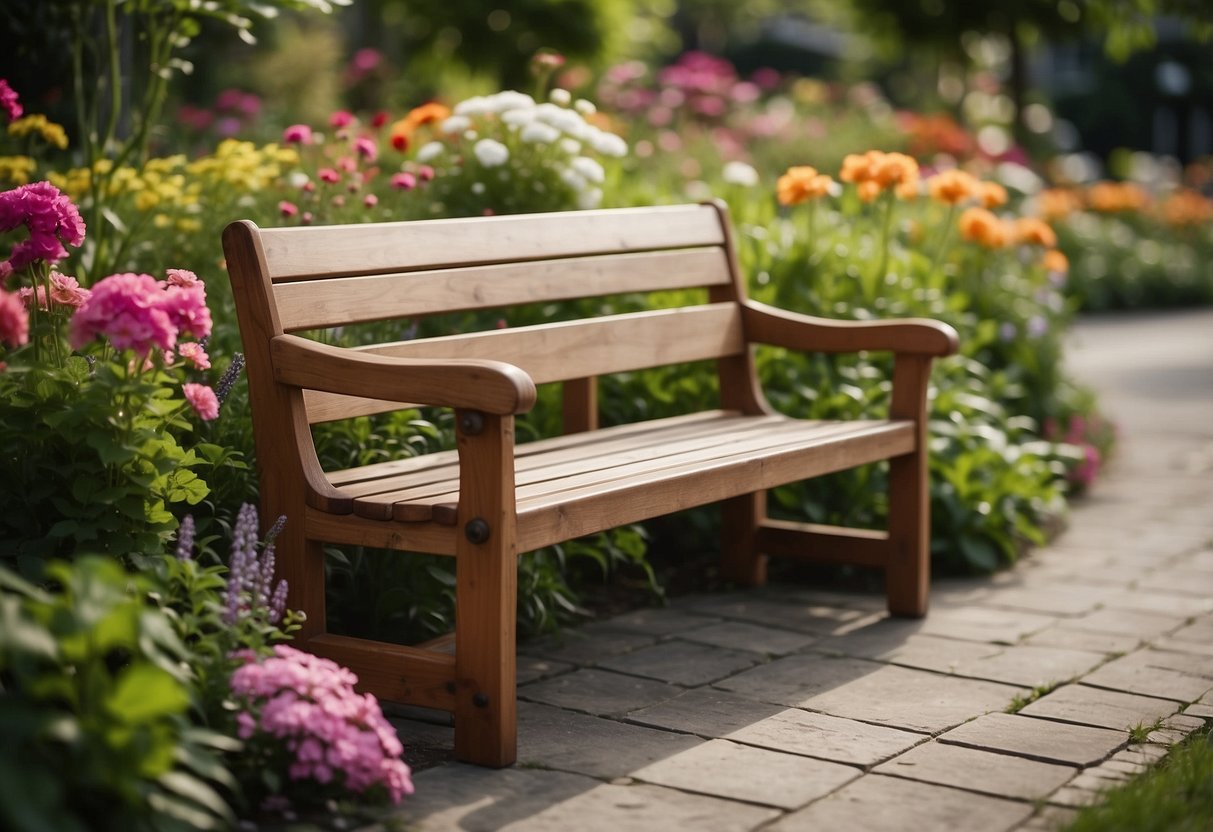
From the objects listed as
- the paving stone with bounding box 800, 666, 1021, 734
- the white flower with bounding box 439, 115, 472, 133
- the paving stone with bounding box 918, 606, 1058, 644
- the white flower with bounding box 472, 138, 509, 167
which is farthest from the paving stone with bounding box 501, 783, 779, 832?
the white flower with bounding box 439, 115, 472, 133

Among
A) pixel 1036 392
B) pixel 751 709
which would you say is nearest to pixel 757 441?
pixel 751 709

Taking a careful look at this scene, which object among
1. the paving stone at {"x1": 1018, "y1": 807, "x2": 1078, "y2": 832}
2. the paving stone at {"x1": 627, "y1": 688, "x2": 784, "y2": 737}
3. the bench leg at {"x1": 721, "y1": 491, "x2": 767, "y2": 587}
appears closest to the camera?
the paving stone at {"x1": 1018, "y1": 807, "x2": 1078, "y2": 832}

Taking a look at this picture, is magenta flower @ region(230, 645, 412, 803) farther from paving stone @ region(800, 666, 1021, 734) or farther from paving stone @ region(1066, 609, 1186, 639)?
paving stone @ region(1066, 609, 1186, 639)

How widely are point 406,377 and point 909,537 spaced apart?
184cm

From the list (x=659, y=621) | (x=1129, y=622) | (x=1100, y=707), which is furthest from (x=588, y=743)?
(x=1129, y=622)

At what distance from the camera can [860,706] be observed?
11.3 ft

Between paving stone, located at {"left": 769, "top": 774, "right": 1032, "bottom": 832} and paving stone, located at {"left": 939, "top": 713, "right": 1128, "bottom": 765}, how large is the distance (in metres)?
0.30

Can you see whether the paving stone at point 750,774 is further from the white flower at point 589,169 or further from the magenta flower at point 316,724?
the white flower at point 589,169

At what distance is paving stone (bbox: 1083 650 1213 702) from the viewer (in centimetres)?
354

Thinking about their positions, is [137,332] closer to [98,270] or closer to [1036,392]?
[98,270]

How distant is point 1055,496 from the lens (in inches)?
208

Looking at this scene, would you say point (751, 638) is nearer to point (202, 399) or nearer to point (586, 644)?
point (586, 644)

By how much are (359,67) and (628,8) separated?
16.9 ft

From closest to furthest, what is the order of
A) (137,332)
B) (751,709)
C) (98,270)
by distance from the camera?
(137,332)
(751,709)
(98,270)
